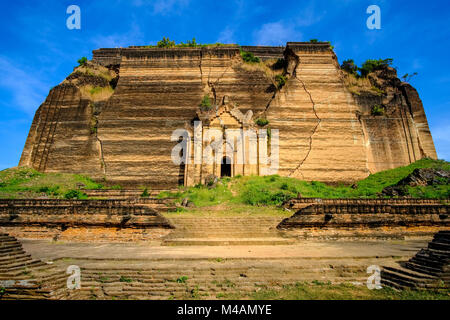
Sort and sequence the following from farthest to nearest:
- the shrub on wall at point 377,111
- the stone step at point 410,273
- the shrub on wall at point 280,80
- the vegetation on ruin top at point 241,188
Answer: the shrub on wall at point 280,80
the shrub on wall at point 377,111
the vegetation on ruin top at point 241,188
the stone step at point 410,273

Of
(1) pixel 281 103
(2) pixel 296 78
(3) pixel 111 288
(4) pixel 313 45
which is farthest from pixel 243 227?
(4) pixel 313 45

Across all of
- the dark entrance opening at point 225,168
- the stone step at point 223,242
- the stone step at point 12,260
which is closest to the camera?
the stone step at point 12,260

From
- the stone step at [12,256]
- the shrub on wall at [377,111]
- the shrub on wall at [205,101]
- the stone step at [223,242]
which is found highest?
the shrub on wall at [205,101]

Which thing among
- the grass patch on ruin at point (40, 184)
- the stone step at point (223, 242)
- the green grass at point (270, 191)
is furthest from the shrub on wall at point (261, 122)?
the stone step at point (223, 242)

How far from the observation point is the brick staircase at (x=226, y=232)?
31.9 ft

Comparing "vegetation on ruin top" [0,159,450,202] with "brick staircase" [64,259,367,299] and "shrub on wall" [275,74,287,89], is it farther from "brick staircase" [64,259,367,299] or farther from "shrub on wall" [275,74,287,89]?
"shrub on wall" [275,74,287,89]

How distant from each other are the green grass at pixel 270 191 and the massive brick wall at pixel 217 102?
3320 millimetres

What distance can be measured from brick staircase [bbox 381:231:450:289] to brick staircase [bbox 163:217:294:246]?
171 inches

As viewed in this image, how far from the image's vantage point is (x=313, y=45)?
26656 millimetres

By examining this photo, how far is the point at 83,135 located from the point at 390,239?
Result: 24.4 metres

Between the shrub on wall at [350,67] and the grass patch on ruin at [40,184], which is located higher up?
the shrub on wall at [350,67]

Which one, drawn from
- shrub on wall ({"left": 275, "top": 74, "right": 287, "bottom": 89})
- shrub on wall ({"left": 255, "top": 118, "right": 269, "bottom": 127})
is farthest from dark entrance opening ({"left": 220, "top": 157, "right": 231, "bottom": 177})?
shrub on wall ({"left": 275, "top": 74, "right": 287, "bottom": 89})

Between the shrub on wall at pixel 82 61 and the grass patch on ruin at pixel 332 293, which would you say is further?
the shrub on wall at pixel 82 61

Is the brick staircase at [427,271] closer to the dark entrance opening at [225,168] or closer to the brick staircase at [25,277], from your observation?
the brick staircase at [25,277]
